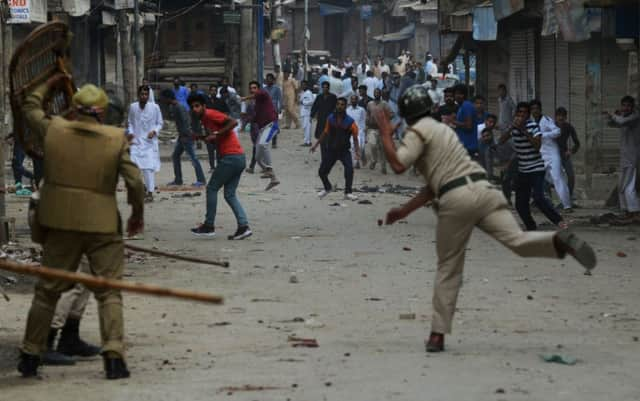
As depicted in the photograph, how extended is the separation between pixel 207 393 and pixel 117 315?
754mm

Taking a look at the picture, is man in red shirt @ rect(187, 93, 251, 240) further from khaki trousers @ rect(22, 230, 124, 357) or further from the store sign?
the store sign

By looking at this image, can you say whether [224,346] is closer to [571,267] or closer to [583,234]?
[571,267]

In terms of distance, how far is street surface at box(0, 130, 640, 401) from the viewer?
7.81 metres

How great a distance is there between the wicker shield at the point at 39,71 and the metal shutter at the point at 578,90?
15.8 meters

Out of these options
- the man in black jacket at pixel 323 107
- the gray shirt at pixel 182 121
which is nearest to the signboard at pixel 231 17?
the man in black jacket at pixel 323 107

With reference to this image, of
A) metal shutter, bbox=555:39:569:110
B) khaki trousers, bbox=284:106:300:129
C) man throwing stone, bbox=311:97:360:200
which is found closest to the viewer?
man throwing stone, bbox=311:97:360:200

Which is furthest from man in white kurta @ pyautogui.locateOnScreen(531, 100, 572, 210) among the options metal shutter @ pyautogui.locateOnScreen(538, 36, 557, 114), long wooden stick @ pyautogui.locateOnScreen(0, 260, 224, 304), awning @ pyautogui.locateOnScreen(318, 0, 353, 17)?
awning @ pyautogui.locateOnScreen(318, 0, 353, 17)

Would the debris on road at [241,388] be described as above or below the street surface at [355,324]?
above

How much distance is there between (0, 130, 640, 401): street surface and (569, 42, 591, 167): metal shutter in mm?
7441

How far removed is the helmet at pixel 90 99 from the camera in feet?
26.5

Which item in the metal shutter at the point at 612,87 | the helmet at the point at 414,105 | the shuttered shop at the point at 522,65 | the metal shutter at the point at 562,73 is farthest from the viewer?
the shuttered shop at the point at 522,65

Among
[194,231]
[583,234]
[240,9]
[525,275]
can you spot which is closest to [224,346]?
[525,275]

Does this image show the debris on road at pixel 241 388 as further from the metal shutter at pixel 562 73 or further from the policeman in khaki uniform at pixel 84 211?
the metal shutter at pixel 562 73

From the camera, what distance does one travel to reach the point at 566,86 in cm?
2544
